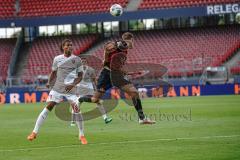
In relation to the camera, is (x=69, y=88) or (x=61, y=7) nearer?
(x=69, y=88)

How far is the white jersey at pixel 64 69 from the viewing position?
16.2 metres

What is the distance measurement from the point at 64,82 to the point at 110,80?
364 cm

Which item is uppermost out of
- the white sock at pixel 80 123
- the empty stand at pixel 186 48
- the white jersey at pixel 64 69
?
the white jersey at pixel 64 69

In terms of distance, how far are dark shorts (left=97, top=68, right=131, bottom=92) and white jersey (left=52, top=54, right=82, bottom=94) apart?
3195 mm

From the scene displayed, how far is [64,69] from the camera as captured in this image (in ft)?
53.8

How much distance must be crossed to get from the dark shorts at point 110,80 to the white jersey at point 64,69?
319 centimetres

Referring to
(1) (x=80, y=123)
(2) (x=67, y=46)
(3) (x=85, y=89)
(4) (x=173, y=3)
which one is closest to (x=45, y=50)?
(4) (x=173, y=3)

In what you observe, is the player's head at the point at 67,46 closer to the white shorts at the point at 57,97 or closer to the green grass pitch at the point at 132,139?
the white shorts at the point at 57,97

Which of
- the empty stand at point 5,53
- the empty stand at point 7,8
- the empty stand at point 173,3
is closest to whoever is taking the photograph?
the empty stand at point 173,3

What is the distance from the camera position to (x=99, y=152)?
46.0ft

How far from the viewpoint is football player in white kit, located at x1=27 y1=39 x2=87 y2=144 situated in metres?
16.0

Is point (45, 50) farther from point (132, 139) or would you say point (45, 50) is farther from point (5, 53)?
point (132, 139)

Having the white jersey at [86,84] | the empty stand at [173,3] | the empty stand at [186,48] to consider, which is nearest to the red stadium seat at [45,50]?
the empty stand at [186,48]

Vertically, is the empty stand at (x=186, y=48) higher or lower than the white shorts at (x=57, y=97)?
lower
